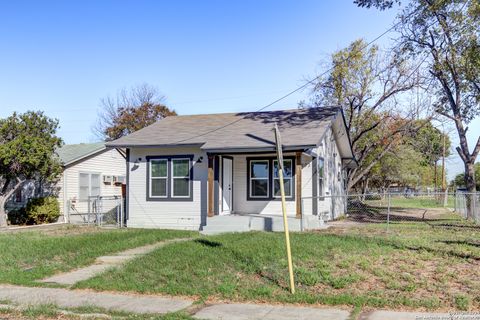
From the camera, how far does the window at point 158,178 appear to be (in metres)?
17.4

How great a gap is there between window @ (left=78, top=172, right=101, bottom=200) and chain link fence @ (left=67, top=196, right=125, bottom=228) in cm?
38

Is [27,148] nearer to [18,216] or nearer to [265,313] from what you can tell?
[18,216]

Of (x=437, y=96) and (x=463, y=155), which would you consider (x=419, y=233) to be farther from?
(x=437, y=96)

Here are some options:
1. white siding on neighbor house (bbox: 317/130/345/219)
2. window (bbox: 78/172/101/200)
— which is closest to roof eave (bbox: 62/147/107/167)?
window (bbox: 78/172/101/200)

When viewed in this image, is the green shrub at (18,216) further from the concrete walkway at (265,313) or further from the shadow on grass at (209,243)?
the concrete walkway at (265,313)

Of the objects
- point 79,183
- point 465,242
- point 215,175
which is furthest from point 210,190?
point 79,183

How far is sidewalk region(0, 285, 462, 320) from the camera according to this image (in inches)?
263

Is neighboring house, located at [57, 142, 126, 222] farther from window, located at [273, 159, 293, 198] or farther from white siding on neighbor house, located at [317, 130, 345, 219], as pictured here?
white siding on neighbor house, located at [317, 130, 345, 219]

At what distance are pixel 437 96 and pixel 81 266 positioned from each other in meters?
19.1

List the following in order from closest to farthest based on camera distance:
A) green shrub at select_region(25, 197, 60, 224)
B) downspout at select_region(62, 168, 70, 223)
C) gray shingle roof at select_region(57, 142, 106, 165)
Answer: green shrub at select_region(25, 197, 60, 224)
downspout at select_region(62, 168, 70, 223)
gray shingle roof at select_region(57, 142, 106, 165)

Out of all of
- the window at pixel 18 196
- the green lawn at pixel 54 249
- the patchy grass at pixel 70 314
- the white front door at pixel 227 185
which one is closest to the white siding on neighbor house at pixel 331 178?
the white front door at pixel 227 185

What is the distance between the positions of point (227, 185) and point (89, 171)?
30.0 feet

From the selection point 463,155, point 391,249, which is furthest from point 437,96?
point 391,249

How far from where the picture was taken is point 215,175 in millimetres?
16266
